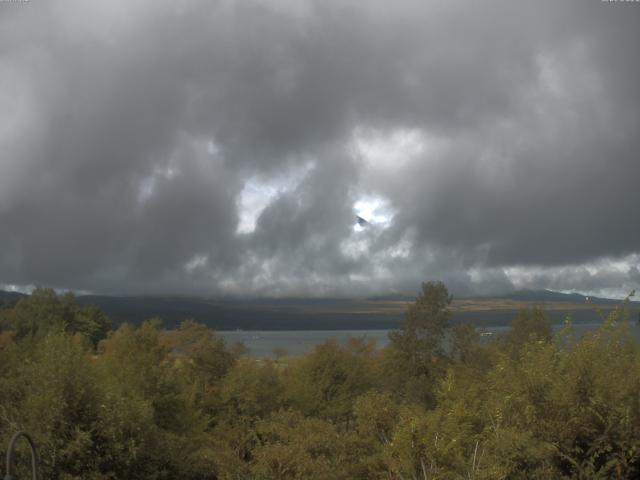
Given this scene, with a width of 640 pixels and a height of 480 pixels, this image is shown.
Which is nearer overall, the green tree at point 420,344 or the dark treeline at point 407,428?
the dark treeline at point 407,428

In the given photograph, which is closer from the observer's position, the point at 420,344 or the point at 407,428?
the point at 407,428

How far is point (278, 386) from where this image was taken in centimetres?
4791

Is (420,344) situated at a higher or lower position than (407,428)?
lower

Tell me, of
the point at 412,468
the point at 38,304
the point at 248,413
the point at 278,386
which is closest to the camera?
the point at 412,468

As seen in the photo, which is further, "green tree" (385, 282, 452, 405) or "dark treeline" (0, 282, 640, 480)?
"green tree" (385, 282, 452, 405)

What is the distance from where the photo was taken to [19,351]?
3247 centimetres

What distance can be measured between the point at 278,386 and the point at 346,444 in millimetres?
29973

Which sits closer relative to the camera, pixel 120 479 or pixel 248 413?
pixel 120 479

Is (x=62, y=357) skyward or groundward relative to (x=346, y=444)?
skyward

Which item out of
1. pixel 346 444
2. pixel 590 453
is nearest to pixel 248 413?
pixel 346 444

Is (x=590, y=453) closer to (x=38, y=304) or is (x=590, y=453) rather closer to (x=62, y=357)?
(x=62, y=357)

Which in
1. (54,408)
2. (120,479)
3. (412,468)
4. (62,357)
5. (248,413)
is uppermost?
(62,357)

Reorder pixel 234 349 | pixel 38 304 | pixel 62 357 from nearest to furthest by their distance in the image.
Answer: pixel 62 357, pixel 234 349, pixel 38 304

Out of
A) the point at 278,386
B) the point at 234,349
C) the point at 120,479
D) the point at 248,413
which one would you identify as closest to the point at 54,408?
the point at 120,479
